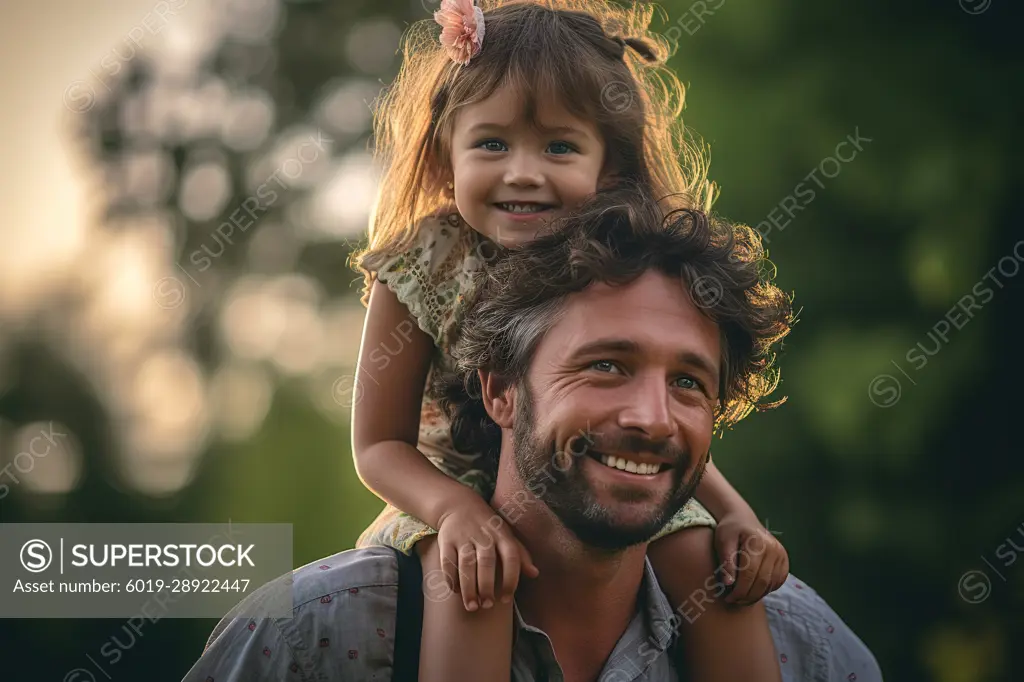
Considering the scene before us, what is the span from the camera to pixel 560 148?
353 cm

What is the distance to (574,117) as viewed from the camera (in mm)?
3525

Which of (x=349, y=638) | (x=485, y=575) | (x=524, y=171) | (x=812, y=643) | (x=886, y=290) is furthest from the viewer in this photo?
(x=886, y=290)

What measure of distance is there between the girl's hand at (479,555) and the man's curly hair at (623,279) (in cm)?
40

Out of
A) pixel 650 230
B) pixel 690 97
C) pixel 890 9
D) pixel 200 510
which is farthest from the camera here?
pixel 200 510

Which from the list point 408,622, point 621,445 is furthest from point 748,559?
point 408,622

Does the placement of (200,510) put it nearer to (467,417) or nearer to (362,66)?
(362,66)

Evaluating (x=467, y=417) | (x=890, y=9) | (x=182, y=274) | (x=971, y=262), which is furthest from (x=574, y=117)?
(x=182, y=274)

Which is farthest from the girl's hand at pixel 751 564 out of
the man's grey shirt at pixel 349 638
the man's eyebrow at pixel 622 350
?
the man's eyebrow at pixel 622 350

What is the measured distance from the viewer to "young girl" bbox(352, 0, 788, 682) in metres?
3.31

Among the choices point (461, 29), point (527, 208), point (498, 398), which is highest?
point (461, 29)

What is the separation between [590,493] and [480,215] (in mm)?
954

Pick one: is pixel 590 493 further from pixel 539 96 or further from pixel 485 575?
pixel 539 96

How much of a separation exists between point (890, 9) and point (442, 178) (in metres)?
4.42

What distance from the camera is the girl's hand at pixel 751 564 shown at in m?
3.28
